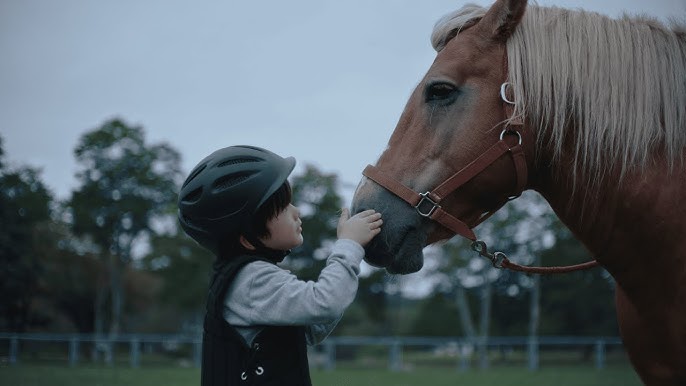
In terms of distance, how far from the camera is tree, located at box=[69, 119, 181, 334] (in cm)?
3030

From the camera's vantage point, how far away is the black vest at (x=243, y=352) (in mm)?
2029

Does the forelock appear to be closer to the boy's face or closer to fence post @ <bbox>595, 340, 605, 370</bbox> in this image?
the boy's face

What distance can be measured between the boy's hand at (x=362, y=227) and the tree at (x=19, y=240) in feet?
37.3

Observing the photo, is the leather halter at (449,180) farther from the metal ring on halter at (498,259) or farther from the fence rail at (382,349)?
the fence rail at (382,349)

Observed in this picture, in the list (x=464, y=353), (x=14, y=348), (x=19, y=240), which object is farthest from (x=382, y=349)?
(x=19, y=240)

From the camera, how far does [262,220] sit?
2.24m

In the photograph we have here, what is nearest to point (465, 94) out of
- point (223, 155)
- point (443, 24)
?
point (443, 24)

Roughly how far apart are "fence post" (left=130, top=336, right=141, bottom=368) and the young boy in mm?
19235

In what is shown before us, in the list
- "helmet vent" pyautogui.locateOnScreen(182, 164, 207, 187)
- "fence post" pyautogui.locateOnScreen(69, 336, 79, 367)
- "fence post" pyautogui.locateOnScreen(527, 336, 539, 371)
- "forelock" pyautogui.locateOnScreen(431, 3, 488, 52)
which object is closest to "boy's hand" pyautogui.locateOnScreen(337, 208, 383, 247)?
"helmet vent" pyautogui.locateOnScreen(182, 164, 207, 187)

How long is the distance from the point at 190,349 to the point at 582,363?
15781 millimetres

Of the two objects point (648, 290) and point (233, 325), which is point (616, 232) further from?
point (233, 325)

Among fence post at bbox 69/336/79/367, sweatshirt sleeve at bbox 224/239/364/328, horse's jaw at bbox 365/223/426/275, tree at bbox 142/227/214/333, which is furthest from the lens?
tree at bbox 142/227/214/333

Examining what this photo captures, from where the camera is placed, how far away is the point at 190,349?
24250 millimetres

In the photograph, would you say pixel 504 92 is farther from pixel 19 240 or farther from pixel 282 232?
pixel 19 240
